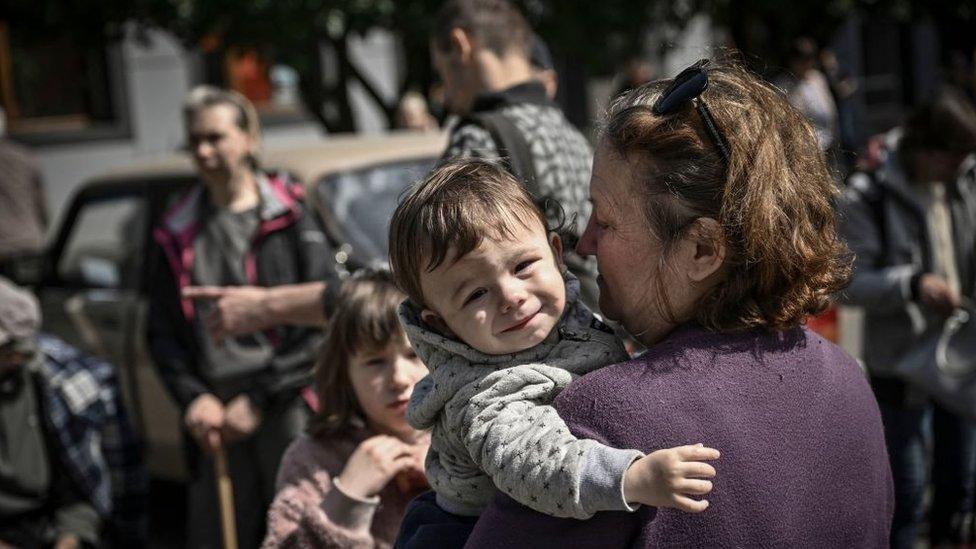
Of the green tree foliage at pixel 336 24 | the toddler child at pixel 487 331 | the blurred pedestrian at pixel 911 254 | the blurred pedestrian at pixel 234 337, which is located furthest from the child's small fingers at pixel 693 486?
the green tree foliage at pixel 336 24

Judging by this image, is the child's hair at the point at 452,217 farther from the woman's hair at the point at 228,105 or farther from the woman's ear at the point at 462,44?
the woman's hair at the point at 228,105

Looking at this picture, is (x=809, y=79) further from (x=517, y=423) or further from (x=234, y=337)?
(x=517, y=423)

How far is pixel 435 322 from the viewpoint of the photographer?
1857 millimetres

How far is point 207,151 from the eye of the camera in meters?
4.02

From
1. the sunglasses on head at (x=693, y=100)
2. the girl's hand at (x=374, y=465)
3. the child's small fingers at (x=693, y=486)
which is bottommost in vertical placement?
the girl's hand at (x=374, y=465)

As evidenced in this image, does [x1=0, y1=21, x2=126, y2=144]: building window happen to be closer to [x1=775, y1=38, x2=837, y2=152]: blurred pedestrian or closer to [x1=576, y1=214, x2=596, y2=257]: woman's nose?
[x1=775, y1=38, x2=837, y2=152]: blurred pedestrian

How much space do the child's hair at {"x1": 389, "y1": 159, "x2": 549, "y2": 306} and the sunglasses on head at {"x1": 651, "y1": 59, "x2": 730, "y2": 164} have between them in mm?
267

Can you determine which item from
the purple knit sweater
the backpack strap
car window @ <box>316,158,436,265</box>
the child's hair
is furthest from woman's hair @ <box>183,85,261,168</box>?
the purple knit sweater

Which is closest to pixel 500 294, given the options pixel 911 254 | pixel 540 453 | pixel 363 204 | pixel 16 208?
pixel 540 453

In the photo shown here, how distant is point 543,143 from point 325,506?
103 cm

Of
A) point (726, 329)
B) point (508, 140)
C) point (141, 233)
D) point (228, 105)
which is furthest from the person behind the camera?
point (141, 233)

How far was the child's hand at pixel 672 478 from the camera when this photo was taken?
1.46 m

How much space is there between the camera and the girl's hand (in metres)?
2.46

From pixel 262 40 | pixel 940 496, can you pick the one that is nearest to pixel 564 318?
pixel 940 496
